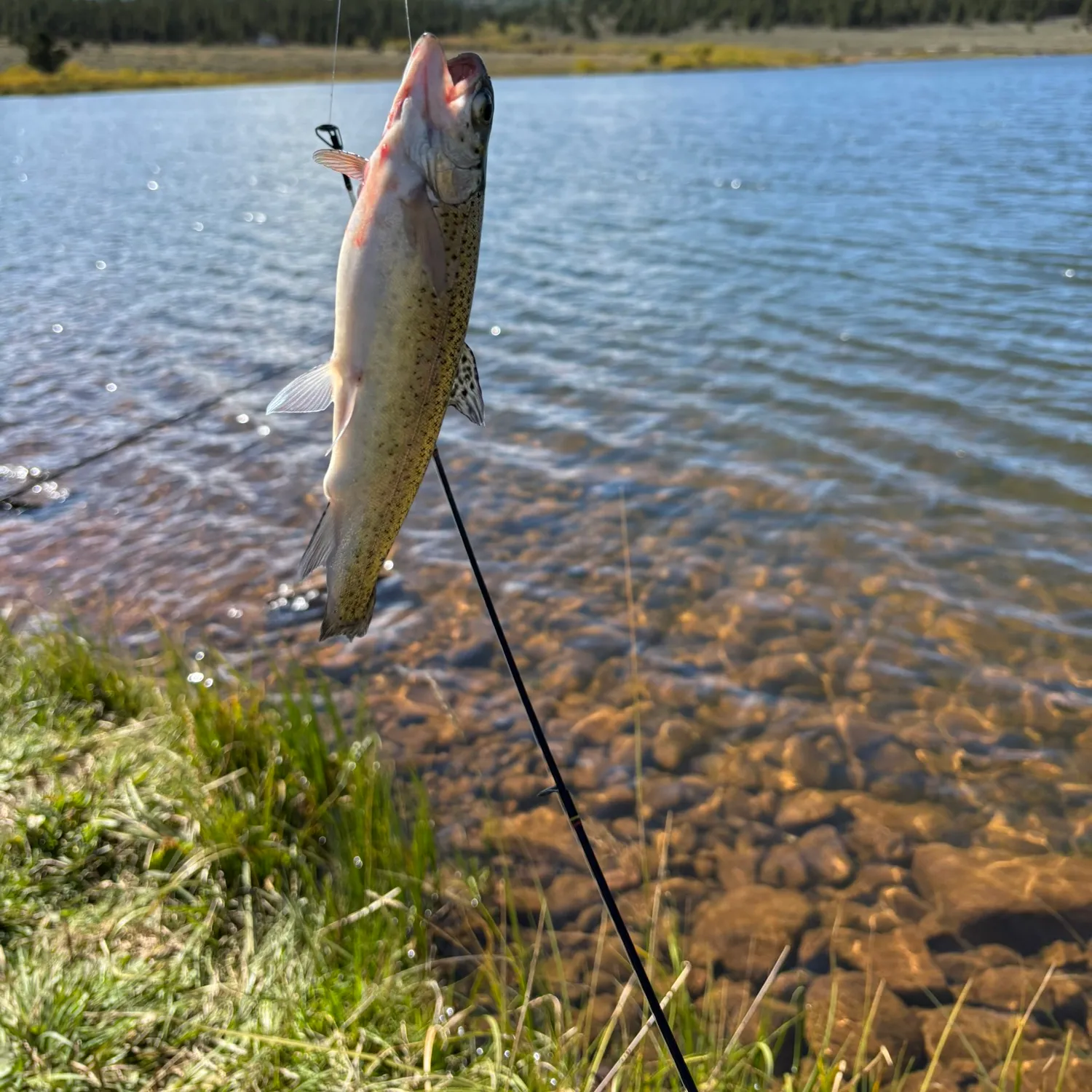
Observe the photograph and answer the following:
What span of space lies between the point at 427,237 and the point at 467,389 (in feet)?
1.11

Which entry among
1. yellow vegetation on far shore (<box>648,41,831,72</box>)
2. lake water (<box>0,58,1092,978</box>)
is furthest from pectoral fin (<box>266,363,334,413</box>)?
yellow vegetation on far shore (<box>648,41,831,72</box>)

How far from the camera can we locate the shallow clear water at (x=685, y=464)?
6477 mm

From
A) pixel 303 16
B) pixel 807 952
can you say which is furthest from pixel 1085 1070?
pixel 303 16

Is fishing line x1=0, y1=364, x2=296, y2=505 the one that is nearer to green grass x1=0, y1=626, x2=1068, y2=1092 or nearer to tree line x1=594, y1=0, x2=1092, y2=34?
green grass x1=0, y1=626, x2=1068, y2=1092

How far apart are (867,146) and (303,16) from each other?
6846 centimetres

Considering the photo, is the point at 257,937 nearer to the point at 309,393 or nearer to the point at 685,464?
the point at 309,393

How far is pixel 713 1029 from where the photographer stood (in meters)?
3.99

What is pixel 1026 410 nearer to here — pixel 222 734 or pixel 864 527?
pixel 864 527

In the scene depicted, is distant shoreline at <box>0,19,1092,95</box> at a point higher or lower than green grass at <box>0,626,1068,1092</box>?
higher

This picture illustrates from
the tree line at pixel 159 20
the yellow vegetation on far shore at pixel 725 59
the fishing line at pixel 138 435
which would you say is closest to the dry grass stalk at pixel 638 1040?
the fishing line at pixel 138 435

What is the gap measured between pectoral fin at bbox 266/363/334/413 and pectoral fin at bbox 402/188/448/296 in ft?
0.99

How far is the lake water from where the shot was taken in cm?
605

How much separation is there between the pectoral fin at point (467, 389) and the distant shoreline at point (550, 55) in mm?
86583

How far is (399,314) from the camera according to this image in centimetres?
181
